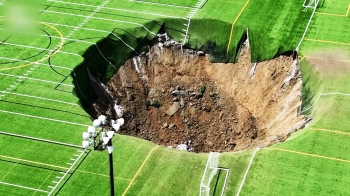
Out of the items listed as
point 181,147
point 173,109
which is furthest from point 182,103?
point 181,147

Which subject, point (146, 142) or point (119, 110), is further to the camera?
point (119, 110)

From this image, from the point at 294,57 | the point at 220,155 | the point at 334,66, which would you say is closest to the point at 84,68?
the point at 220,155

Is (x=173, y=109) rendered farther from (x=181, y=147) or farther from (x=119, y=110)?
(x=119, y=110)

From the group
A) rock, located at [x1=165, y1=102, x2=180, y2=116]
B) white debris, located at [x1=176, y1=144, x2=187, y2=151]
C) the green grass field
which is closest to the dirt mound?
rock, located at [x1=165, y1=102, x2=180, y2=116]

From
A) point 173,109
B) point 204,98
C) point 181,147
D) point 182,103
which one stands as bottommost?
point 181,147

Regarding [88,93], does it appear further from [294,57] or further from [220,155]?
[294,57]

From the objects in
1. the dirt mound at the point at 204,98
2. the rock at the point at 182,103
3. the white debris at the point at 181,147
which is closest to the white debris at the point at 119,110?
the dirt mound at the point at 204,98

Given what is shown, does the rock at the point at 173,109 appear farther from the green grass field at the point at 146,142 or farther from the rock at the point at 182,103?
the green grass field at the point at 146,142
